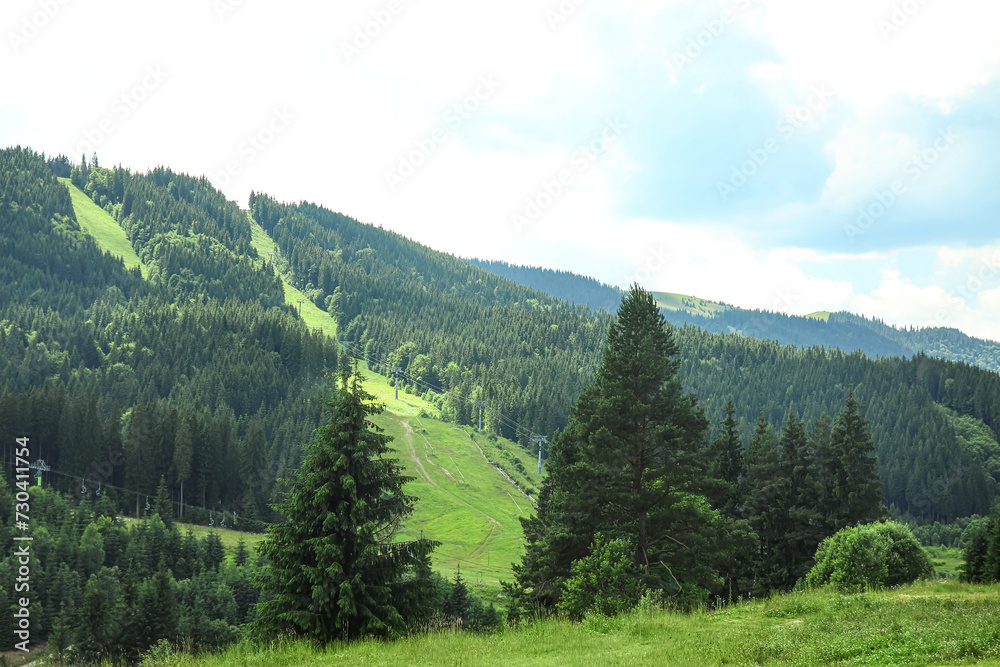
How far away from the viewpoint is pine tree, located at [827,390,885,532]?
5091 cm

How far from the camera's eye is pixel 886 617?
16.8 meters

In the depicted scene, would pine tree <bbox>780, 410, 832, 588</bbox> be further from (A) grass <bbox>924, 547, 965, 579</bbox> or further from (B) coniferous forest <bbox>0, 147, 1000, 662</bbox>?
(A) grass <bbox>924, 547, 965, 579</bbox>

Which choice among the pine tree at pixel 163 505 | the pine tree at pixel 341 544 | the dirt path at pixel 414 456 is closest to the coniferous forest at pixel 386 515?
the pine tree at pixel 341 544

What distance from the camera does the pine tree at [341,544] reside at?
Answer: 2053cm

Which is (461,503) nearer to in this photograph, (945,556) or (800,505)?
(945,556)

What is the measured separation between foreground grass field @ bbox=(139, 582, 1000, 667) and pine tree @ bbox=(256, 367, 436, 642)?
7.14ft

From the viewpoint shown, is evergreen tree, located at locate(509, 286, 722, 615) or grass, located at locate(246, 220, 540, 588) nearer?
evergreen tree, located at locate(509, 286, 722, 615)

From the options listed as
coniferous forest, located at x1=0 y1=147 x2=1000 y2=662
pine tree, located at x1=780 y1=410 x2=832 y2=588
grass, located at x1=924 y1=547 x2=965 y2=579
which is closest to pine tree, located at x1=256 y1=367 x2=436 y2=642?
coniferous forest, located at x1=0 y1=147 x2=1000 y2=662

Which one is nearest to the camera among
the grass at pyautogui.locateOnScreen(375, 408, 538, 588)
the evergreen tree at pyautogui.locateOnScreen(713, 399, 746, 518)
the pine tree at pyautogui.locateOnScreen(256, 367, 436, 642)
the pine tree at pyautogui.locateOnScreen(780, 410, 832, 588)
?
the pine tree at pyautogui.locateOnScreen(256, 367, 436, 642)

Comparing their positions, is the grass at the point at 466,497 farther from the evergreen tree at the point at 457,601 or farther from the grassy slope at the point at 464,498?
the evergreen tree at the point at 457,601

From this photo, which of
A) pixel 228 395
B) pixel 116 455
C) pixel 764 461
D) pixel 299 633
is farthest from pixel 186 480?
pixel 299 633

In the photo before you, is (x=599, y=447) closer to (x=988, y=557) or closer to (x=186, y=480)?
(x=988, y=557)

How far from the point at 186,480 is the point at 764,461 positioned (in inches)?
4296

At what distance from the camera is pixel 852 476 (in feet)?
169
